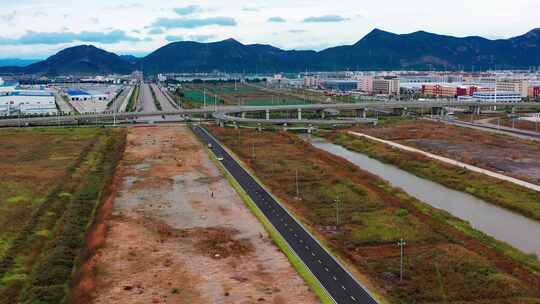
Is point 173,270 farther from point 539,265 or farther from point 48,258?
point 539,265

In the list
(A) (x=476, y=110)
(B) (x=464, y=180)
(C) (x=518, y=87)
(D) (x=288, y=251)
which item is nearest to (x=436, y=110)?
(A) (x=476, y=110)

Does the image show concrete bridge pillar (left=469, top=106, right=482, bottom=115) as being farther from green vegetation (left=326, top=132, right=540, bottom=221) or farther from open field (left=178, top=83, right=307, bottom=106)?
green vegetation (left=326, top=132, right=540, bottom=221)

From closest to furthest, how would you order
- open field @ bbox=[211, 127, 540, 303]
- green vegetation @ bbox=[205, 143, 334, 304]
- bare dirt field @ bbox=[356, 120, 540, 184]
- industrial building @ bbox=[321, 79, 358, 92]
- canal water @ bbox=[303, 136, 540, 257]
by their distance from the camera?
1. green vegetation @ bbox=[205, 143, 334, 304]
2. open field @ bbox=[211, 127, 540, 303]
3. canal water @ bbox=[303, 136, 540, 257]
4. bare dirt field @ bbox=[356, 120, 540, 184]
5. industrial building @ bbox=[321, 79, 358, 92]

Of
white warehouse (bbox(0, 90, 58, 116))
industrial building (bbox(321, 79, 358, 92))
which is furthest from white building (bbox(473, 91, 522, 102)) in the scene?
industrial building (bbox(321, 79, 358, 92))

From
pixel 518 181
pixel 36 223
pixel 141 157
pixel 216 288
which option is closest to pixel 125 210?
pixel 36 223

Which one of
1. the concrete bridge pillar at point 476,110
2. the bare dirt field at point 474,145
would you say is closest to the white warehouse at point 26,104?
the bare dirt field at point 474,145

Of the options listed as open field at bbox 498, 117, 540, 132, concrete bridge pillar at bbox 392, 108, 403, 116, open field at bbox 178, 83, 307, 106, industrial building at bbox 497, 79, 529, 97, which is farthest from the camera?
industrial building at bbox 497, 79, 529, 97

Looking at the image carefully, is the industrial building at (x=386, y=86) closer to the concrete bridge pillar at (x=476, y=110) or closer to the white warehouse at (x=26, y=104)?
the concrete bridge pillar at (x=476, y=110)
